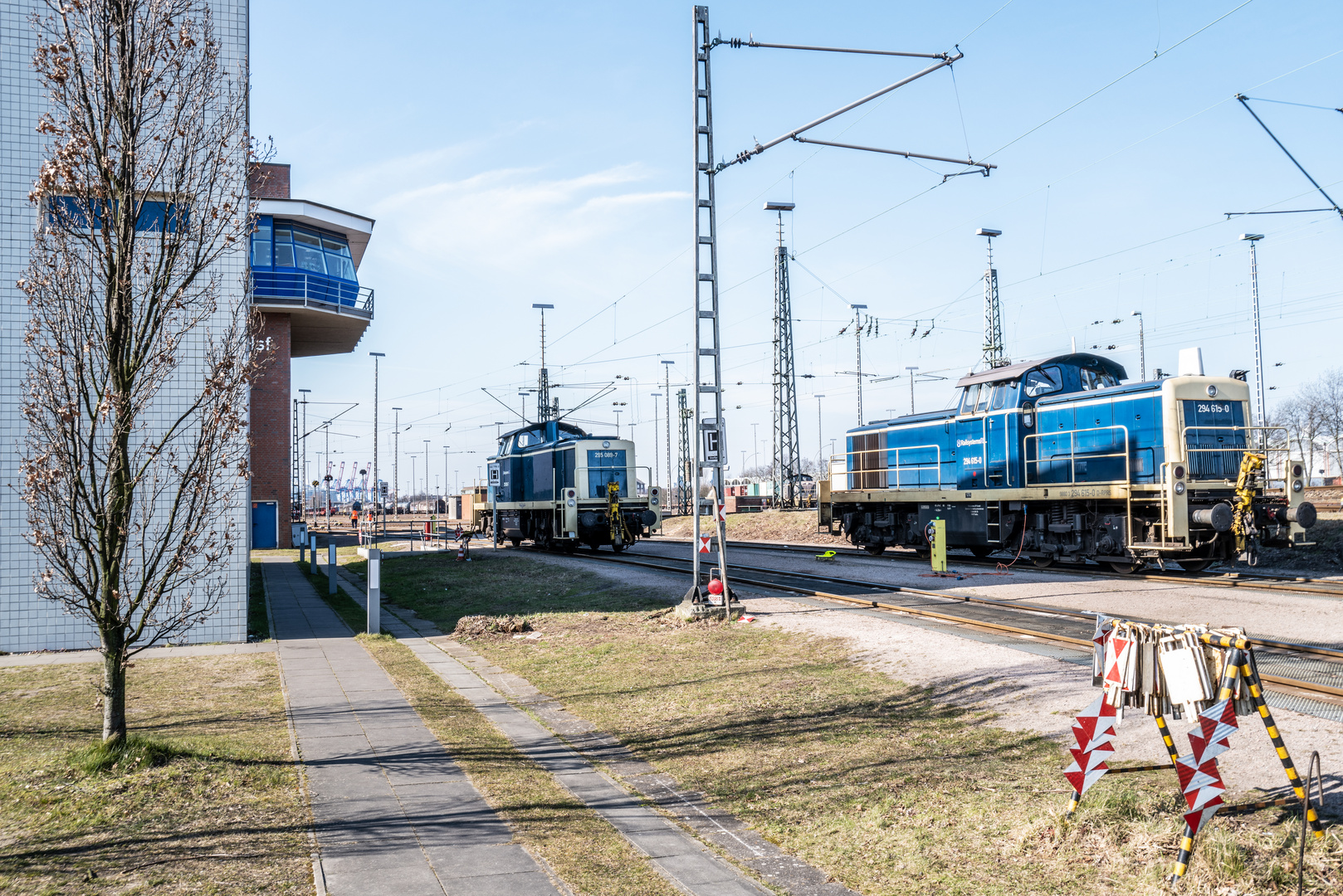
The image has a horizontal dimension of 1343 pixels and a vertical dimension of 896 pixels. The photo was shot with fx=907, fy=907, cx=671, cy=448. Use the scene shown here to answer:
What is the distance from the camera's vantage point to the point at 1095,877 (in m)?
4.77

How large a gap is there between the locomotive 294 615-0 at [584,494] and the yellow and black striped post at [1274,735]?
23811mm

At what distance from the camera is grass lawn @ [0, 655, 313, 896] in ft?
16.7

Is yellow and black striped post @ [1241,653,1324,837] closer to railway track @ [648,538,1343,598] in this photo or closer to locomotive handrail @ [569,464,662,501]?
railway track @ [648,538,1343,598]

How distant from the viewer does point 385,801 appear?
6324 millimetres

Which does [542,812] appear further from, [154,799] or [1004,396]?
[1004,396]

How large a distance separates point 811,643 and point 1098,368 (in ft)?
40.6

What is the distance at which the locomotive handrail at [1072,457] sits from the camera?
56.8 feet

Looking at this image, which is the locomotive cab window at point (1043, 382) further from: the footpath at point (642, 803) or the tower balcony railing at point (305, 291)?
the tower balcony railing at point (305, 291)

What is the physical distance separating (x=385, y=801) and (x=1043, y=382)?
56.9 feet

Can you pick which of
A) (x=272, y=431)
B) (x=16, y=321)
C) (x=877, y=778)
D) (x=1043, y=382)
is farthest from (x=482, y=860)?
(x=272, y=431)

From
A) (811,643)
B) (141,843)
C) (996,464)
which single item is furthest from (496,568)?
(141,843)

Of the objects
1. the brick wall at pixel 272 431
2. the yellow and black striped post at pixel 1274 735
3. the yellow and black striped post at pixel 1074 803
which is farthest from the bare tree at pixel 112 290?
the brick wall at pixel 272 431

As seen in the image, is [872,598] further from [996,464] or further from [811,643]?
[996,464]

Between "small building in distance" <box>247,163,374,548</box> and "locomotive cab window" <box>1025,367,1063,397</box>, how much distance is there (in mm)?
21839
